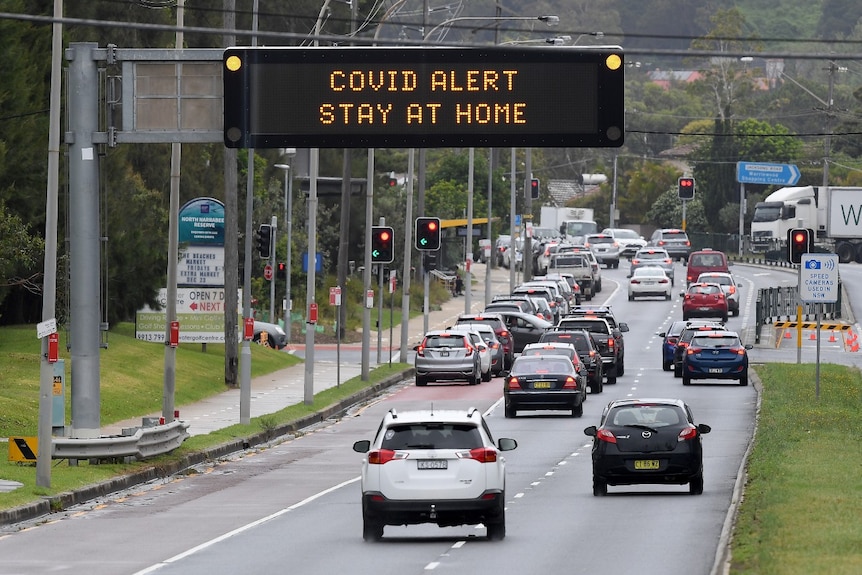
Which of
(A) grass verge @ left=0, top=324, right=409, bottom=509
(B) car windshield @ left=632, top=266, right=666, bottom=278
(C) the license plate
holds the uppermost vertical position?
(C) the license plate

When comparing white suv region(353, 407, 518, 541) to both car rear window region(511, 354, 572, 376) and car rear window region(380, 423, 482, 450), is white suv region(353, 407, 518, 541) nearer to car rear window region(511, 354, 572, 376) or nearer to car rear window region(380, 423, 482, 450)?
car rear window region(380, 423, 482, 450)

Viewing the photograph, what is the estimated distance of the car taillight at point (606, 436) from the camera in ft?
87.7

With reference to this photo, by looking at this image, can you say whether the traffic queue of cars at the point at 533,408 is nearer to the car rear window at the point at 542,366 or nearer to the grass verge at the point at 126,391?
the car rear window at the point at 542,366

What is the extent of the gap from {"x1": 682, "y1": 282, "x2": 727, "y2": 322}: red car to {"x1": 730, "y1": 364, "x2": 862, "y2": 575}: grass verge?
29920mm

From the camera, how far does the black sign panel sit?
23531 mm

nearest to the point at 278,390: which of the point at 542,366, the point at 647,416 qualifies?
the point at 542,366

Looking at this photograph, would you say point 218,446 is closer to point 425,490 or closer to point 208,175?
point 425,490

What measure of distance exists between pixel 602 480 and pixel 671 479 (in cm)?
102

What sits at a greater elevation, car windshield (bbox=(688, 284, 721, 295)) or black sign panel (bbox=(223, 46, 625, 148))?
black sign panel (bbox=(223, 46, 625, 148))

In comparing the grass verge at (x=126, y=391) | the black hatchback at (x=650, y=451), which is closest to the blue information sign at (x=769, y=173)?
the grass verge at (x=126, y=391)

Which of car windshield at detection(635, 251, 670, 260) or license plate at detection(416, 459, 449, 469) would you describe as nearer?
license plate at detection(416, 459, 449, 469)

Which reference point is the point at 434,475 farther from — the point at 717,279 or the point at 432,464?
the point at 717,279

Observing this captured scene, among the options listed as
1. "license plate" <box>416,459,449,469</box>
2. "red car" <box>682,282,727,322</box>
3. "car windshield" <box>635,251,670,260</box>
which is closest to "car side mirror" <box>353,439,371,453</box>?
"license plate" <box>416,459,449,469</box>

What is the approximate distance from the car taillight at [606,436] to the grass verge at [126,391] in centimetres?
795
